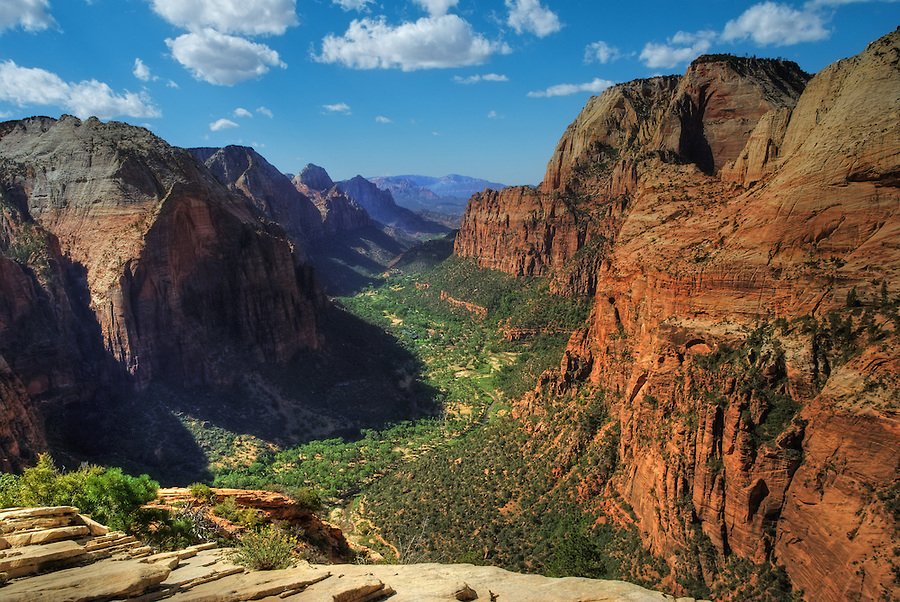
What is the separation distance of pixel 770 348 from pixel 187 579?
32.1 meters

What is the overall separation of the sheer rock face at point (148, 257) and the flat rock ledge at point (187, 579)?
5148 centimetres

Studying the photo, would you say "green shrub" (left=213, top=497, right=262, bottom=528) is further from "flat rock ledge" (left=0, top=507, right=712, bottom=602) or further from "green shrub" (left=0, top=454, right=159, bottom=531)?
"flat rock ledge" (left=0, top=507, right=712, bottom=602)

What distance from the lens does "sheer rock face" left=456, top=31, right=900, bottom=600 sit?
81.3ft

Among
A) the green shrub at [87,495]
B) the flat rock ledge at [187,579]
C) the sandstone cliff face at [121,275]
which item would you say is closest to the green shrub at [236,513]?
the green shrub at [87,495]

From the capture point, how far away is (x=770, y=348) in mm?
30750

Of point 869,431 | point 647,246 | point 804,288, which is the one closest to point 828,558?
point 869,431

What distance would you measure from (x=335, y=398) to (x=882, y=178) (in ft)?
235

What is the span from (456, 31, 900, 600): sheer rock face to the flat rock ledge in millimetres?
14361

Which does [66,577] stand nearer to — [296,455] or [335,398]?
[296,455]

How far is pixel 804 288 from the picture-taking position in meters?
30.1

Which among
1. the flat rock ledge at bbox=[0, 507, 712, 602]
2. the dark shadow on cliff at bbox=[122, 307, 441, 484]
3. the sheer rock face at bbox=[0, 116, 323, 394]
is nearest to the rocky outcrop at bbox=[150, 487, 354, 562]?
the flat rock ledge at bbox=[0, 507, 712, 602]

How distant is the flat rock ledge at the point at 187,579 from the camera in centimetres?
1343

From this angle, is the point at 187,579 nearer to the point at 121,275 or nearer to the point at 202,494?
the point at 202,494

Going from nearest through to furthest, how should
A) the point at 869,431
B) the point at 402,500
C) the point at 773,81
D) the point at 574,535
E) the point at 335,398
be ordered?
the point at 869,431
the point at 574,535
the point at 402,500
the point at 773,81
the point at 335,398
